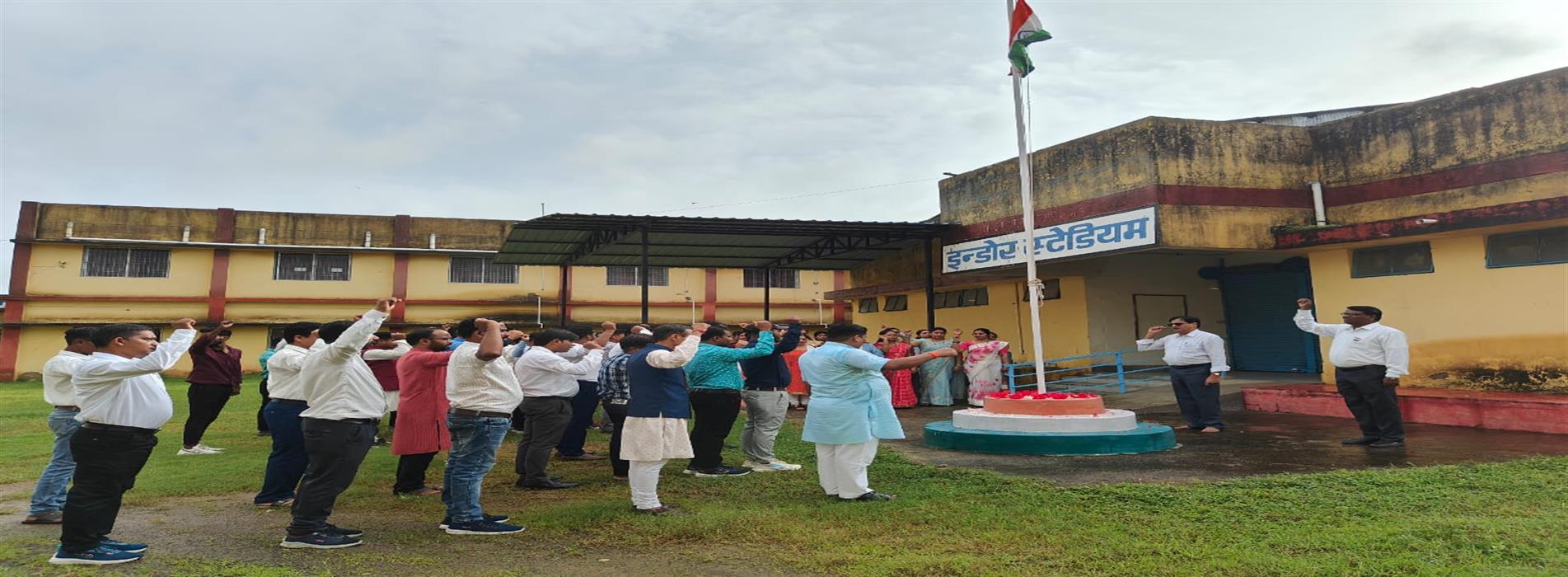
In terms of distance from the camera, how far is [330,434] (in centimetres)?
439

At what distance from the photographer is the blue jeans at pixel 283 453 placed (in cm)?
561

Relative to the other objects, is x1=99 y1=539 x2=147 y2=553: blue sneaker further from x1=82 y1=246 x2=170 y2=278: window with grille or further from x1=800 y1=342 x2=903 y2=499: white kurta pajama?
x1=82 y1=246 x2=170 y2=278: window with grille

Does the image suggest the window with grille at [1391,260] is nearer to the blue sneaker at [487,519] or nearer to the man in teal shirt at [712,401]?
the man in teal shirt at [712,401]

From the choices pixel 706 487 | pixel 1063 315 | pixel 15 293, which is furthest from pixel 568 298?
pixel 706 487

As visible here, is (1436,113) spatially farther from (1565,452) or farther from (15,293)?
(15,293)

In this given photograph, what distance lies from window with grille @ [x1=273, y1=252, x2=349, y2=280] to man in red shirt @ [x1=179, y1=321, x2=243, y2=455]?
16.7 metres

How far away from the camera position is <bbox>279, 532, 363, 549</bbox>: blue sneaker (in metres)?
4.32

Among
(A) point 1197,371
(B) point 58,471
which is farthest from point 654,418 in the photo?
(A) point 1197,371

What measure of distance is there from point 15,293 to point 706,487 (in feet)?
78.5

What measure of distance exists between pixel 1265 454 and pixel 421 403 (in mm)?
6812

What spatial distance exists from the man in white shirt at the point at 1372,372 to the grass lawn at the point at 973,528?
46.6 inches

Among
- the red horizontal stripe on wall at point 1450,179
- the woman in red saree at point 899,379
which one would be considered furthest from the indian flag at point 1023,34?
the red horizontal stripe on wall at point 1450,179

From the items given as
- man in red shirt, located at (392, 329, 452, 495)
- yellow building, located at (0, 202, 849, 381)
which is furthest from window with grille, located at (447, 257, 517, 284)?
man in red shirt, located at (392, 329, 452, 495)

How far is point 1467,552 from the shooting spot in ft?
12.1
